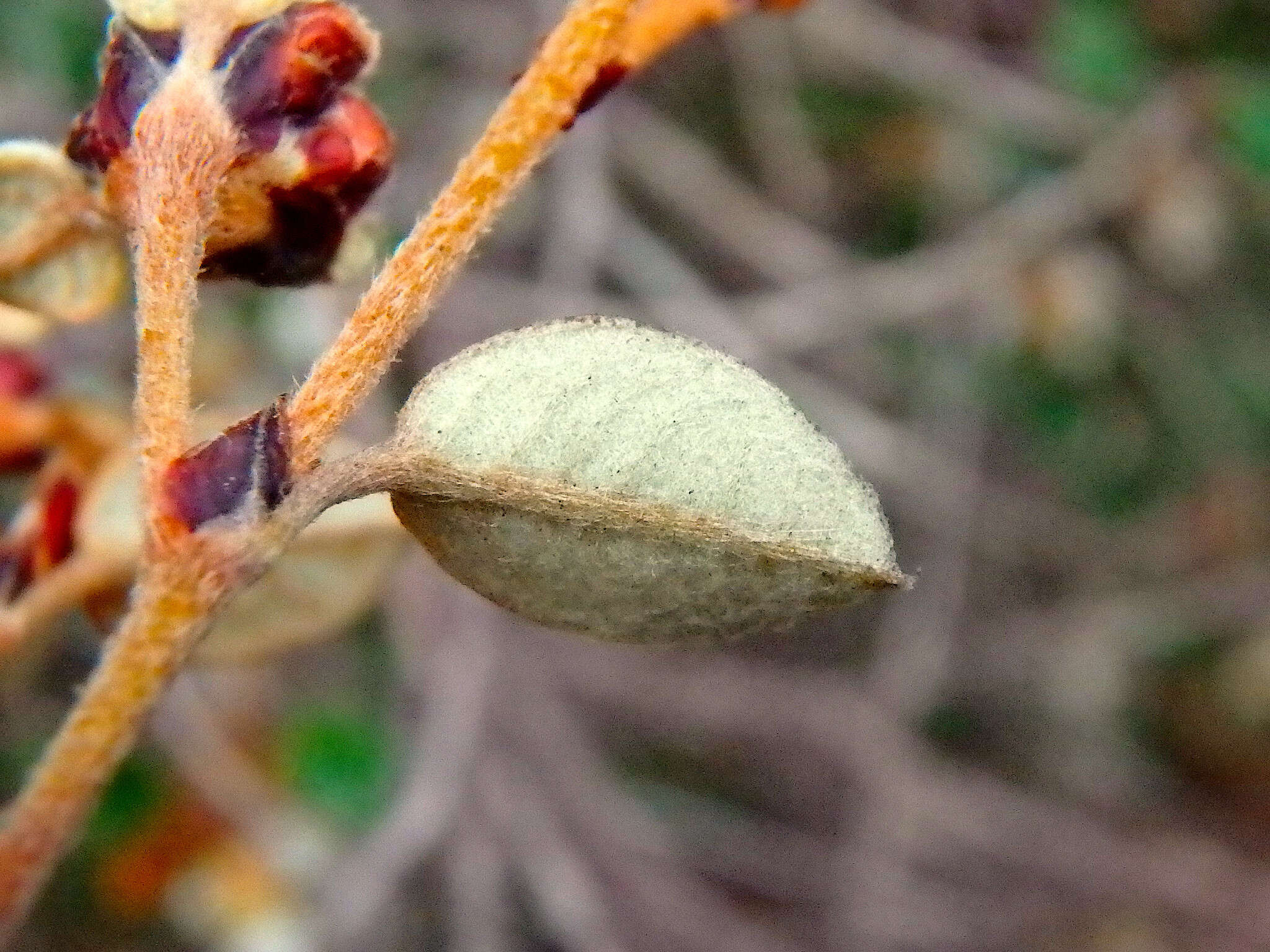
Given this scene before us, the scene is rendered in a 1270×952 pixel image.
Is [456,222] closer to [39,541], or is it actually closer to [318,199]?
[318,199]

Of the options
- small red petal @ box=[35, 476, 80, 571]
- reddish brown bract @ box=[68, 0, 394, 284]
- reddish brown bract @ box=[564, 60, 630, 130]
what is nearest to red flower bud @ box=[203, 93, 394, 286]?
reddish brown bract @ box=[68, 0, 394, 284]

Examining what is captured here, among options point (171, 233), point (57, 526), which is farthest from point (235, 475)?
point (57, 526)

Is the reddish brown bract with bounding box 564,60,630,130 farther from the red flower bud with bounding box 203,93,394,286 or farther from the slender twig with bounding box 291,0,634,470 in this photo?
the red flower bud with bounding box 203,93,394,286

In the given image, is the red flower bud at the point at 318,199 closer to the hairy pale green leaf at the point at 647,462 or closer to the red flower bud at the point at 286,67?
the red flower bud at the point at 286,67

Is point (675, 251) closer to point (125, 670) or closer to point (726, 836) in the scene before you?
point (726, 836)

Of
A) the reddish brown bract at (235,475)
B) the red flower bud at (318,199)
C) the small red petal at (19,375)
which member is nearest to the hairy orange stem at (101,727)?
the reddish brown bract at (235,475)

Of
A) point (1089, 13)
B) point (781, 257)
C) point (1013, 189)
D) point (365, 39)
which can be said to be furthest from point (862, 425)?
point (365, 39)
